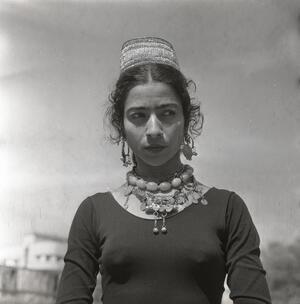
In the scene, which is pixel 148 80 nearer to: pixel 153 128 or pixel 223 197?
pixel 153 128

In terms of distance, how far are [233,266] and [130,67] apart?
45cm

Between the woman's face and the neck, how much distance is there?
0.11 feet

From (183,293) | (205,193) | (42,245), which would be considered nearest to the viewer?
(183,293)

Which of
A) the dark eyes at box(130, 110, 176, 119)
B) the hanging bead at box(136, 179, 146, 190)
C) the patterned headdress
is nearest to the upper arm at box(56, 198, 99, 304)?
the hanging bead at box(136, 179, 146, 190)

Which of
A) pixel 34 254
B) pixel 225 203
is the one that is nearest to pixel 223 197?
pixel 225 203

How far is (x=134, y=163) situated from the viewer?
1.20 meters

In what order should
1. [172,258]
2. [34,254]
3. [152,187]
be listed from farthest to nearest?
1. [34,254]
2. [152,187]
3. [172,258]

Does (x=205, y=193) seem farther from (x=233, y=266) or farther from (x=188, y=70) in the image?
(x=188, y=70)

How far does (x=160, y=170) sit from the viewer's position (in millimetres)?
1146

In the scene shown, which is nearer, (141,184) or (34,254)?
(141,184)

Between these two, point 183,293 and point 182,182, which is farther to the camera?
point 182,182

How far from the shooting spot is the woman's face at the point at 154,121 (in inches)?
42.4

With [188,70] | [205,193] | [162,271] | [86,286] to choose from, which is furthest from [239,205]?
[188,70]

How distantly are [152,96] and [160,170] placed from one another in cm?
16
